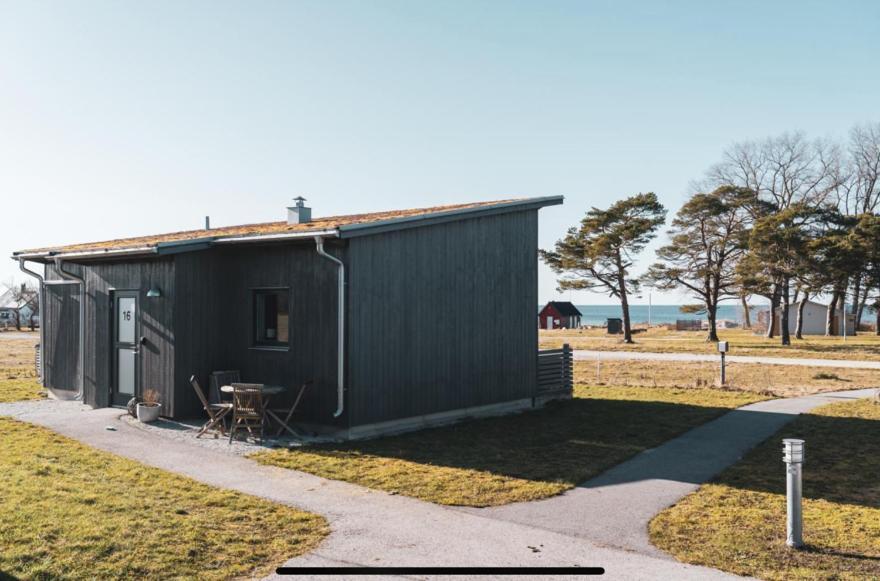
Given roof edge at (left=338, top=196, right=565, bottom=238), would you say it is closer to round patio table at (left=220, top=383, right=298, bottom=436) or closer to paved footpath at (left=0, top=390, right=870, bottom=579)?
round patio table at (left=220, top=383, right=298, bottom=436)

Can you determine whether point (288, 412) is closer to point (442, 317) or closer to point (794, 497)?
point (442, 317)

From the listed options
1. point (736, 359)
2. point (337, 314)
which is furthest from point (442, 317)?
point (736, 359)

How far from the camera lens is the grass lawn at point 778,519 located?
568cm

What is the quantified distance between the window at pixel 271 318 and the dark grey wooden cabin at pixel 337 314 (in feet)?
0.09

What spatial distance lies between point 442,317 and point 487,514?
5994 millimetres

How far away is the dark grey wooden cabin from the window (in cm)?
3

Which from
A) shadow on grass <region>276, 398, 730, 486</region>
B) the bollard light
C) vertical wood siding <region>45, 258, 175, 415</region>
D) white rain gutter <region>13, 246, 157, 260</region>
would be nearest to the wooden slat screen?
shadow on grass <region>276, 398, 730, 486</region>

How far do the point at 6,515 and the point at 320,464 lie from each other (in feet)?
11.6

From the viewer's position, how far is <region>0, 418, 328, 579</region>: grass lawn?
5.40 meters

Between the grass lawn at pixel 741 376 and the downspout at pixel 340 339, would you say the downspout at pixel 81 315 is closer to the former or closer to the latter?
the downspout at pixel 340 339

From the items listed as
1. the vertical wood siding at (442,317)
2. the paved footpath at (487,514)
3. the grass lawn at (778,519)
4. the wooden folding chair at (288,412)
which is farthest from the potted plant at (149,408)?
the grass lawn at (778,519)

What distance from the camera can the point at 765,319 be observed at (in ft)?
212

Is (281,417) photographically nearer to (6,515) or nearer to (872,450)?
(6,515)

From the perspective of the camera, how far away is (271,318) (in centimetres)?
1236
